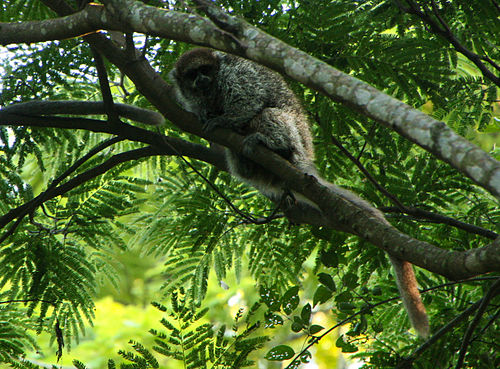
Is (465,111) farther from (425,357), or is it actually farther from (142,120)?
(142,120)

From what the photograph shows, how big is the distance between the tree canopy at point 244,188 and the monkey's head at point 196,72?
0.51 meters

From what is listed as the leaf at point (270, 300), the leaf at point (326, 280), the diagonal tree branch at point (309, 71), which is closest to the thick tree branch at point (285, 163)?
the diagonal tree branch at point (309, 71)

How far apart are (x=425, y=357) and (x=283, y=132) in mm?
2157

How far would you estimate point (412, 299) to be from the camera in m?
3.64

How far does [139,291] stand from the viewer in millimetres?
11008

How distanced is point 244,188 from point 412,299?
2079 mm

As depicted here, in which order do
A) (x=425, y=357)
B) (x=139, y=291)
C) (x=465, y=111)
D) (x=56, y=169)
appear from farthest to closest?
(x=139, y=291)
(x=56, y=169)
(x=465, y=111)
(x=425, y=357)

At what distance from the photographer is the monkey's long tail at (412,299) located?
3588 mm

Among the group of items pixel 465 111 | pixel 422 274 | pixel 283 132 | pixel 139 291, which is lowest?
pixel 422 274

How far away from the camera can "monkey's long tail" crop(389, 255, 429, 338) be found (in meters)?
3.59

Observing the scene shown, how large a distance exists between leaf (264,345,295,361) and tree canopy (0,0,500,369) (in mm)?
14

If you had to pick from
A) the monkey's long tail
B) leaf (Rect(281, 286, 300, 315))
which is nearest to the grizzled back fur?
the monkey's long tail

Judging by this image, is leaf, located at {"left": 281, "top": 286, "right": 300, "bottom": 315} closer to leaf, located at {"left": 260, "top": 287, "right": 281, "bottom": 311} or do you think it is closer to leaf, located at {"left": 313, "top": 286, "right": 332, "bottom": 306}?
leaf, located at {"left": 260, "top": 287, "right": 281, "bottom": 311}

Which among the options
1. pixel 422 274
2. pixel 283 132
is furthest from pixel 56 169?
pixel 422 274
